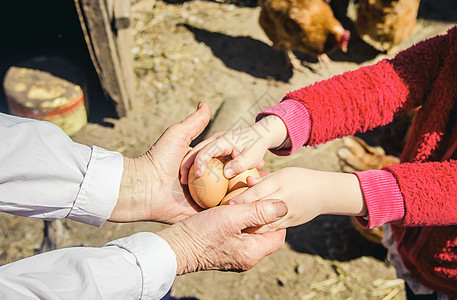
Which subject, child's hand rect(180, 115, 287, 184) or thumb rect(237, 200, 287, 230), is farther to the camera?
child's hand rect(180, 115, 287, 184)

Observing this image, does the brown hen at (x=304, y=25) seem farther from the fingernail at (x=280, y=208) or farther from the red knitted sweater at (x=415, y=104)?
the fingernail at (x=280, y=208)

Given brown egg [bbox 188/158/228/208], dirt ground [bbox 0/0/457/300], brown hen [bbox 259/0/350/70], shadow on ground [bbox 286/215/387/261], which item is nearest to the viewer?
brown egg [bbox 188/158/228/208]

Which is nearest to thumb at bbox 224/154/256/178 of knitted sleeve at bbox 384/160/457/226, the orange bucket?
knitted sleeve at bbox 384/160/457/226

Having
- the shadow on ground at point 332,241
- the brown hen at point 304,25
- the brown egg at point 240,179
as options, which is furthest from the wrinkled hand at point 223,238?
the brown hen at point 304,25

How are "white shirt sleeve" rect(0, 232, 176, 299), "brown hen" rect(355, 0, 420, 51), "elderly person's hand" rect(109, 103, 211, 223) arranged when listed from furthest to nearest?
1. "brown hen" rect(355, 0, 420, 51)
2. "elderly person's hand" rect(109, 103, 211, 223)
3. "white shirt sleeve" rect(0, 232, 176, 299)

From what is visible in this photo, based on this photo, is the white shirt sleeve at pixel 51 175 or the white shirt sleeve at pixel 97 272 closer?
the white shirt sleeve at pixel 97 272

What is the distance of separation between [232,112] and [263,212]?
1.77 m

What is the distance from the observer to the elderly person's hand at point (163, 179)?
5.36 ft

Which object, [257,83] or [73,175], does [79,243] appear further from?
[257,83]

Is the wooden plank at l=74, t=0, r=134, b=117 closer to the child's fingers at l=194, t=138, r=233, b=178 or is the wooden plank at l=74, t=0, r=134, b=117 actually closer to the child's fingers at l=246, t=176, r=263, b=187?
the child's fingers at l=194, t=138, r=233, b=178

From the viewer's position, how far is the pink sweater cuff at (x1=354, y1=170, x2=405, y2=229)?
1.16 meters

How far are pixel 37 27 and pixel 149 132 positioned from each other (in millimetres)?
1501

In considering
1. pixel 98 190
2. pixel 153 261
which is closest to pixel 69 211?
pixel 98 190

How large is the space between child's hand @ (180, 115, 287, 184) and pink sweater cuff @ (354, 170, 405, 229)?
13.0 inches
